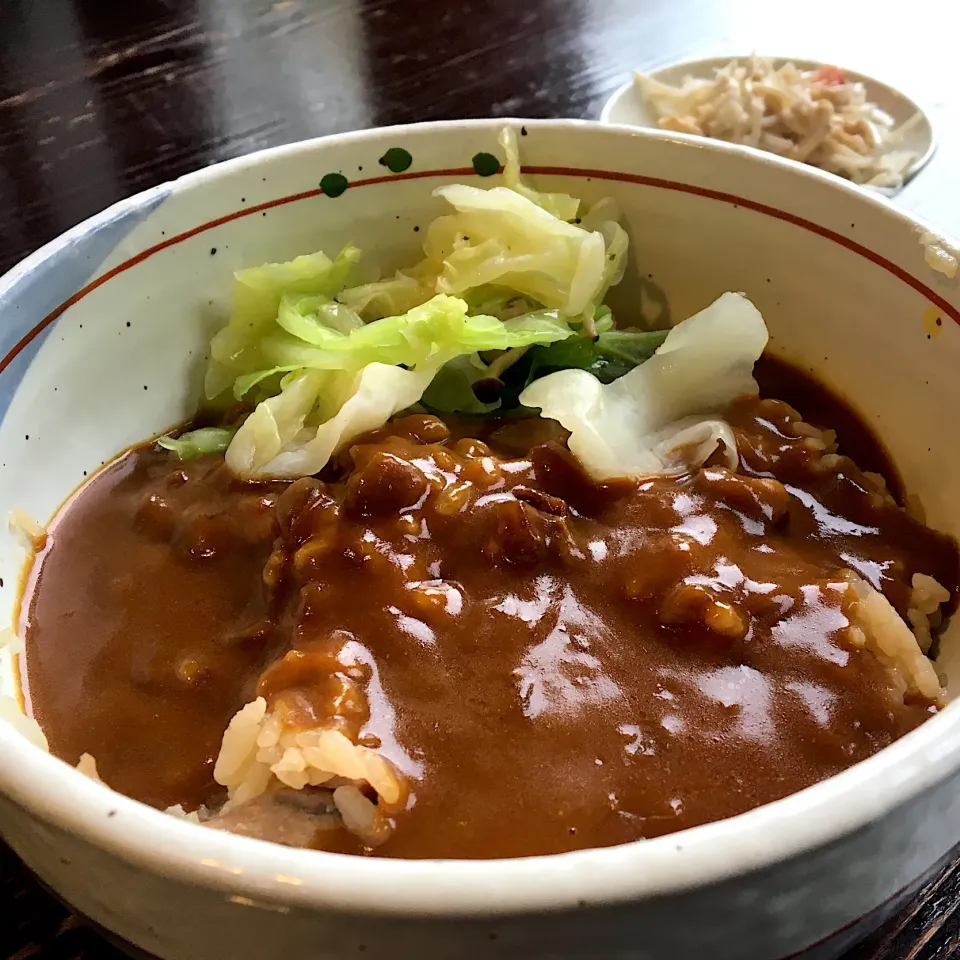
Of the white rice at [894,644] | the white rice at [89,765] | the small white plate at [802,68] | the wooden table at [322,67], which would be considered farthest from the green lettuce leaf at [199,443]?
the small white plate at [802,68]

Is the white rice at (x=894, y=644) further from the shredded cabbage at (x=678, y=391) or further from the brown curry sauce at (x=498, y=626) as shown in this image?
the shredded cabbage at (x=678, y=391)

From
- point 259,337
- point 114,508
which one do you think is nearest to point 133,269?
point 259,337

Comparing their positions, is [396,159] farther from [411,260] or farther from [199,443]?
[199,443]

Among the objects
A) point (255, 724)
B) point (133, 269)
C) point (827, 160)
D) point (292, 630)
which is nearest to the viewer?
point (255, 724)

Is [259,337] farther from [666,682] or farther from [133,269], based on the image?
[666,682]

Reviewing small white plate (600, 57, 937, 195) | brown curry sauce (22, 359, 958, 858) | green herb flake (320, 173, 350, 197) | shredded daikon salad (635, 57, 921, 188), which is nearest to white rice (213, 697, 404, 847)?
brown curry sauce (22, 359, 958, 858)

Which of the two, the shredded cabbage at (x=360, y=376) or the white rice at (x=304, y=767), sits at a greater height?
the shredded cabbage at (x=360, y=376)
